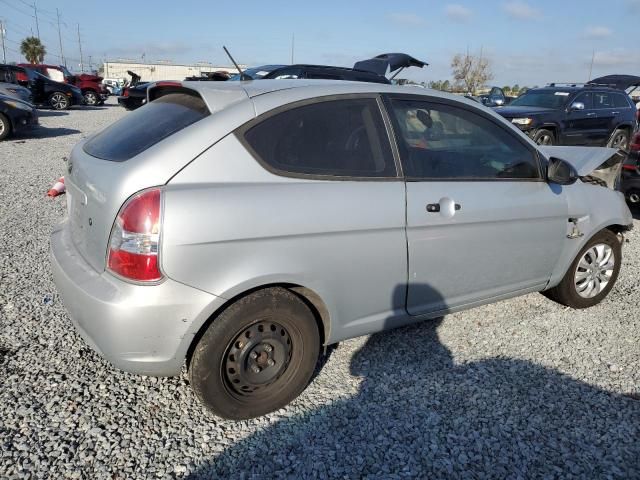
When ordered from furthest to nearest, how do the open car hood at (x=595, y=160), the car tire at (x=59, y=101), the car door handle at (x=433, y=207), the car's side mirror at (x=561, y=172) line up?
the car tire at (x=59, y=101), the open car hood at (x=595, y=160), the car's side mirror at (x=561, y=172), the car door handle at (x=433, y=207)

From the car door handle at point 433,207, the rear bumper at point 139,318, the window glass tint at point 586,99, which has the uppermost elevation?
the window glass tint at point 586,99

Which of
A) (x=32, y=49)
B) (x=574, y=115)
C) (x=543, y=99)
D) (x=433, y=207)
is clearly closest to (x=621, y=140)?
(x=574, y=115)

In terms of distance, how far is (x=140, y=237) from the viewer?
2184 mm

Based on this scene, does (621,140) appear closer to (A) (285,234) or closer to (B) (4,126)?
(A) (285,234)

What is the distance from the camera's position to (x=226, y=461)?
2336 mm

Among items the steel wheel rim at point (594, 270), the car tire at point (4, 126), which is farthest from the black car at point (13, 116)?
the steel wheel rim at point (594, 270)

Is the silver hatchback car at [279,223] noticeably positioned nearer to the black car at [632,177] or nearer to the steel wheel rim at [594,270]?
the steel wheel rim at [594,270]

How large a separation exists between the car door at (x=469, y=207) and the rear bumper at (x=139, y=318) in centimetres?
127

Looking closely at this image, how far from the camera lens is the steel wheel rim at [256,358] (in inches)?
98.1

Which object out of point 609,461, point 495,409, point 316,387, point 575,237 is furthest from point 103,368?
point 575,237

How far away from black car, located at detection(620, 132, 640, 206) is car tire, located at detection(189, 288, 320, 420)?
604 centimetres

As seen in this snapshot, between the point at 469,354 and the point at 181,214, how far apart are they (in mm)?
2173

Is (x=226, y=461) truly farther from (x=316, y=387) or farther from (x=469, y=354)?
(x=469, y=354)

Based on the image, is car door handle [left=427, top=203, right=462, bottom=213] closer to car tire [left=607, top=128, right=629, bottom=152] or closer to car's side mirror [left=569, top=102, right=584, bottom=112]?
Answer: car's side mirror [left=569, top=102, right=584, bottom=112]
